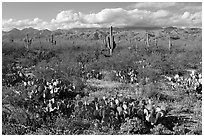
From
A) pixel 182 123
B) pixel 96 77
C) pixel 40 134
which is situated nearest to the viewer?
pixel 40 134

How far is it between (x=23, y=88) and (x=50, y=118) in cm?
275

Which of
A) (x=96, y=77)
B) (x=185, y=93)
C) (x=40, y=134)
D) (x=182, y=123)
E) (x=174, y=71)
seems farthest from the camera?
(x=174, y=71)

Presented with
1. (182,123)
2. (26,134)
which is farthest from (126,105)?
(26,134)

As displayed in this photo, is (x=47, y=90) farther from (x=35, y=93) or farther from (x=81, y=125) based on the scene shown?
(x=81, y=125)

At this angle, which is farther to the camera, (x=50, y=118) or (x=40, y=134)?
(x=50, y=118)

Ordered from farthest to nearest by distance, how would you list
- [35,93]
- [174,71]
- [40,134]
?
1. [174,71]
2. [35,93]
3. [40,134]

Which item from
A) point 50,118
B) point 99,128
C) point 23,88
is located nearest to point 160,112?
point 99,128

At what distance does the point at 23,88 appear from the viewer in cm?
906

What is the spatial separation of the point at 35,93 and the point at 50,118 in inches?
65.7

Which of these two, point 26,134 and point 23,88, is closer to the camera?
point 26,134

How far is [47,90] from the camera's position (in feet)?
27.2

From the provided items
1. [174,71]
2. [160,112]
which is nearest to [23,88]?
[160,112]

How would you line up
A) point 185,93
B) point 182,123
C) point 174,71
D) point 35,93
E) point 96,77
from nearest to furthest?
point 182,123
point 35,93
point 185,93
point 96,77
point 174,71

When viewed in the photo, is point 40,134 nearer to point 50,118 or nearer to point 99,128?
point 50,118
